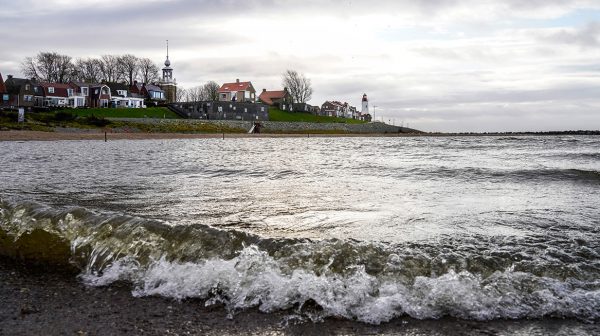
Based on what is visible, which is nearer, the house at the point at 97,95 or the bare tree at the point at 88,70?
the house at the point at 97,95

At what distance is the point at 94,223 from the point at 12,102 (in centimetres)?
10596

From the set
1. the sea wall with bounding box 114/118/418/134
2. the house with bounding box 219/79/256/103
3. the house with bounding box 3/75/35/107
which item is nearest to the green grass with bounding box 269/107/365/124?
the sea wall with bounding box 114/118/418/134

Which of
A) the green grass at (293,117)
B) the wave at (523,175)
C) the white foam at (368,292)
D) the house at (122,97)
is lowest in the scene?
the white foam at (368,292)

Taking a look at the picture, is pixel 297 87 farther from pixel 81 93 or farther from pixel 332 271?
pixel 332 271

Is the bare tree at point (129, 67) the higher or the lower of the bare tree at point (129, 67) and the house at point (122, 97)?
the higher

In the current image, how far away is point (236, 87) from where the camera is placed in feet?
476

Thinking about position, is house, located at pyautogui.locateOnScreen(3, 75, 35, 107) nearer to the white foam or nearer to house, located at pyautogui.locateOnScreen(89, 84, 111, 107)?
house, located at pyautogui.locateOnScreen(89, 84, 111, 107)

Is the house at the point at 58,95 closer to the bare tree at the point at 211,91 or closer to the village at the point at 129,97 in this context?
the village at the point at 129,97

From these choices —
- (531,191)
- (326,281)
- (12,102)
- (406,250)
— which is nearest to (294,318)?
(326,281)

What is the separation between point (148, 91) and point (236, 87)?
29.3 meters

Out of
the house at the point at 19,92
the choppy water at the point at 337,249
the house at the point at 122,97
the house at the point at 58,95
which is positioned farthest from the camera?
the house at the point at 122,97

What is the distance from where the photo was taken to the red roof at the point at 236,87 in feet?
472

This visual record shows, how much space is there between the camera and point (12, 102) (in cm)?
9525

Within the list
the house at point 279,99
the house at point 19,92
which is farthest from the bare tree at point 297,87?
the house at point 19,92
